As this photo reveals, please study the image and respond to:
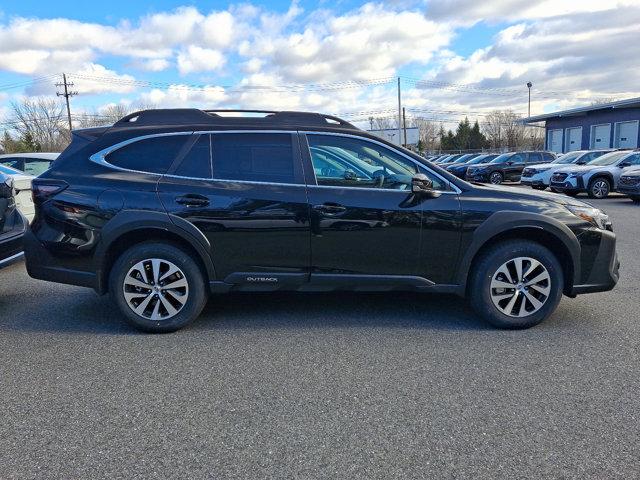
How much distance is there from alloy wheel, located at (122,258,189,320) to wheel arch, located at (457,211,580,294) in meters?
2.40

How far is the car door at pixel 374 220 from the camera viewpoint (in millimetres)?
4293

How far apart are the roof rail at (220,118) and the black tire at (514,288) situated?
1.66 meters

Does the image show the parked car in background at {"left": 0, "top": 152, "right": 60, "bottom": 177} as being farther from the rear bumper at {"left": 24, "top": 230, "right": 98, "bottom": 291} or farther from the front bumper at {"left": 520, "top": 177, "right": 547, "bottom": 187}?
the front bumper at {"left": 520, "top": 177, "right": 547, "bottom": 187}

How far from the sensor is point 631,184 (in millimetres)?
14453

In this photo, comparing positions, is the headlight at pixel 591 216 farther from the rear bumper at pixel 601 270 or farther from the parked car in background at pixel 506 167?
the parked car in background at pixel 506 167

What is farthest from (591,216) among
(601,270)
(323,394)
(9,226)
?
(9,226)

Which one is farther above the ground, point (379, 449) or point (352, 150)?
point (352, 150)

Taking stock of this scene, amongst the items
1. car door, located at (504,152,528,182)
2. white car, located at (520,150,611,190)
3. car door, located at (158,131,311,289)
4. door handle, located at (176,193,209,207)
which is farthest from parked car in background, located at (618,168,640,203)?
door handle, located at (176,193,209,207)

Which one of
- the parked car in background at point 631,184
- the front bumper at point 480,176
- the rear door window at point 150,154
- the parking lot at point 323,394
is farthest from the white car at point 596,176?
the rear door window at point 150,154

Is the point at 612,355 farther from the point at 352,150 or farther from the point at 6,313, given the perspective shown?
the point at 6,313

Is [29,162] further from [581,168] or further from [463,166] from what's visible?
[463,166]

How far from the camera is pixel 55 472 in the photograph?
252cm

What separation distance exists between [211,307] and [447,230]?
243 centimetres

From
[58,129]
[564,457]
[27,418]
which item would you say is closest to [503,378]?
[564,457]
